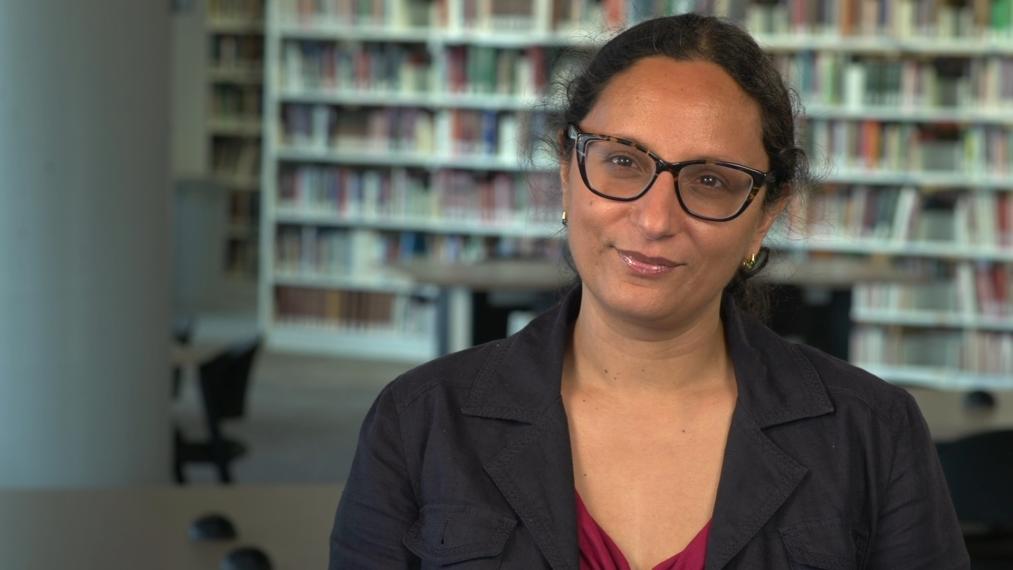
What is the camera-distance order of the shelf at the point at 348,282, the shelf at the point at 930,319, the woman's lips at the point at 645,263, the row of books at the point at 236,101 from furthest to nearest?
the row of books at the point at 236,101, the shelf at the point at 348,282, the shelf at the point at 930,319, the woman's lips at the point at 645,263

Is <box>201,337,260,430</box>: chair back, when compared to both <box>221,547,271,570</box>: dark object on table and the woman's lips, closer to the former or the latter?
<box>221,547,271,570</box>: dark object on table

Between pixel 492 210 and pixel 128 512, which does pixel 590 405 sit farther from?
pixel 492 210

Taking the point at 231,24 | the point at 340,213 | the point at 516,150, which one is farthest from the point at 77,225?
the point at 231,24

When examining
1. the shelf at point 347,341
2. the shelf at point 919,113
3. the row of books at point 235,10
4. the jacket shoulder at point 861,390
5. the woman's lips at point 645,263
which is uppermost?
the row of books at point 235,10

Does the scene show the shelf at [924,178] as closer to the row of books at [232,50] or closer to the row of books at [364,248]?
the row of books at [364,248]

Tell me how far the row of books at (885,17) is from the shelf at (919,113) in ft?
1.28

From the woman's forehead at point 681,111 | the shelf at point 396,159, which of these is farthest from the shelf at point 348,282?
the woman's forehead at point 681,111

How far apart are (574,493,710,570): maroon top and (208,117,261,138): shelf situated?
29.7ft

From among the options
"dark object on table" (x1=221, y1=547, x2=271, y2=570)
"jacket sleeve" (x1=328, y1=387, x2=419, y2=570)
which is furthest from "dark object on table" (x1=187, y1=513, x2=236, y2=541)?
"jacket sleeve" (x1=328, y1=387, x2=419, y2=570)

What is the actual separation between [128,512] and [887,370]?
6209 millimetres

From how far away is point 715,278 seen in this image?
147 cm

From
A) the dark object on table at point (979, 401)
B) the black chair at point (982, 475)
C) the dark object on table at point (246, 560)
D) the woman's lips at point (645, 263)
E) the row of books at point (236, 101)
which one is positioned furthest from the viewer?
the row of books at point (236, 101)

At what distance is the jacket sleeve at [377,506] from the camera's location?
4.73 ft

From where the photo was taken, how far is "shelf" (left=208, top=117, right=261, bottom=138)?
1020 centimetres
